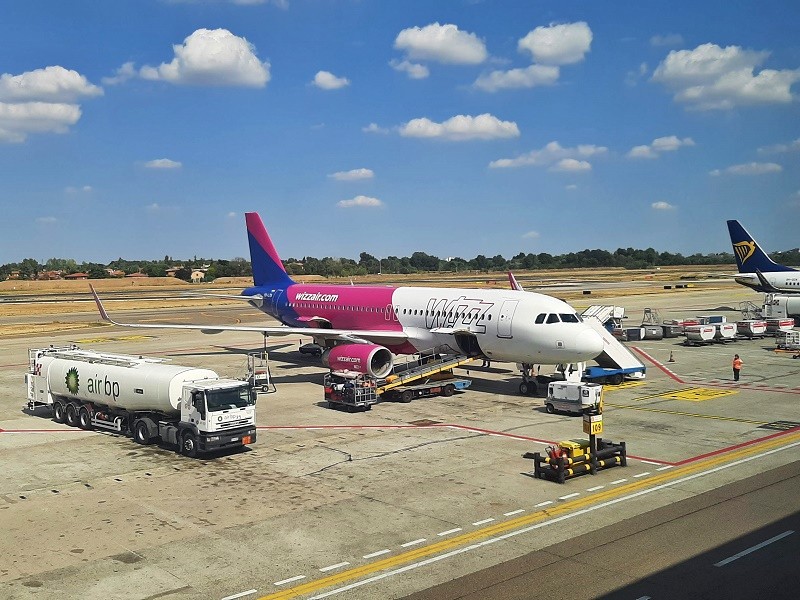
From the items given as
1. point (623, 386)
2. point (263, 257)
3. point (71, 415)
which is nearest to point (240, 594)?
point (71, 415)

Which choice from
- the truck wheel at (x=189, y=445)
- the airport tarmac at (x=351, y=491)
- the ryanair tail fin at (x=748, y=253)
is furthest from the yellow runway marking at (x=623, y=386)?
the ryanair tail fin at (x=748, y=253)

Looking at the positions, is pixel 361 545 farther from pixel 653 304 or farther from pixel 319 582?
pixel 653 304

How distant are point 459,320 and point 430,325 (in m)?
2.49

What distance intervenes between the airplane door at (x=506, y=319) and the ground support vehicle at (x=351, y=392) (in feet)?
23.2

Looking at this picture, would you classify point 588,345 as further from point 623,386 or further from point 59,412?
point 59,412

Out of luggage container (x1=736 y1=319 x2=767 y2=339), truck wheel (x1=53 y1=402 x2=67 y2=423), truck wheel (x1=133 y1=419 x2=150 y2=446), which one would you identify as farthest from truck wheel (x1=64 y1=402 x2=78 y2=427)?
luggage container (x1=736 y1=319 x2=767 y2=339)

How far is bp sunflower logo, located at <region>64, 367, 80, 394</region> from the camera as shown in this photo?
31.5m

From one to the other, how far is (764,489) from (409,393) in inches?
757

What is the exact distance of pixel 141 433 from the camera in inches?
1128

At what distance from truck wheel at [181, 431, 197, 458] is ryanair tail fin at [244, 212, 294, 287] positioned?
30.7m

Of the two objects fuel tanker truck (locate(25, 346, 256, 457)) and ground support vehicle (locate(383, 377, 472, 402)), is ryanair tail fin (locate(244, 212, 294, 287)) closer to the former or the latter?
ground support vehicle (locate(383, 377, 472, 402))

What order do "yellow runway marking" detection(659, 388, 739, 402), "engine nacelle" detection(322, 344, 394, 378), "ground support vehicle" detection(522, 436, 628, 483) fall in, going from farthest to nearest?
"engine nacelle" detection(322, 344, 394, 378) < "yellow runway marking" detection(659, 388, 739, 402) < "ground support vehicle" detection(522, 436, 628, 483)

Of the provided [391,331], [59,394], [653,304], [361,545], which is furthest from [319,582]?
[653,304]

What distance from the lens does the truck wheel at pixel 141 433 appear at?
28.4 m
